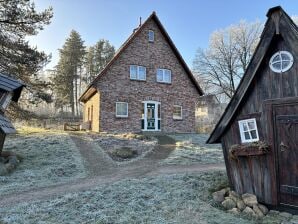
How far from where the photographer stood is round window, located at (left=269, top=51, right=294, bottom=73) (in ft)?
25.2

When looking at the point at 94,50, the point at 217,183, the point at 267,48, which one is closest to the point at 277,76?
the point at 267,48

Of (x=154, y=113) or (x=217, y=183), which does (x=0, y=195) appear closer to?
(x=217, y=183)

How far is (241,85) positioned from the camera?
27.8ft

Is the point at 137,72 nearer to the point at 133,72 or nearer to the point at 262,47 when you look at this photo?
the point at 133,72

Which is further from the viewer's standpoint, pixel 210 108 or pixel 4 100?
pixel 210 108

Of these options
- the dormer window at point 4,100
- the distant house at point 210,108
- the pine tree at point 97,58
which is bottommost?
the dormer window at point 4,100

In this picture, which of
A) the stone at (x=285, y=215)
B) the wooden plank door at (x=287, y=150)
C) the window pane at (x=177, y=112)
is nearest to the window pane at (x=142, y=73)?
the window pane at (x=177, y=112)

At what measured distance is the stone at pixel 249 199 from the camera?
308 inches

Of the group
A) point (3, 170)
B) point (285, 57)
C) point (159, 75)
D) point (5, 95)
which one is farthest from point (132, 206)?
point (159, 75)

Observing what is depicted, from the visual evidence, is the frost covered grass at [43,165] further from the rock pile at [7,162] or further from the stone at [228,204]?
the stone at [228,204]

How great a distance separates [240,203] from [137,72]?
19.3m

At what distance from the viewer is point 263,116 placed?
7938 millimetres

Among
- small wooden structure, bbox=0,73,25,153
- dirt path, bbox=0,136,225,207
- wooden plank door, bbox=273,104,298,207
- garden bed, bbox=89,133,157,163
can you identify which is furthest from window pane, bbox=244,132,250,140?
small wooden structure, bbox=0,73,25,153

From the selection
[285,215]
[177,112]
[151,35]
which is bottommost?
[285,215]
